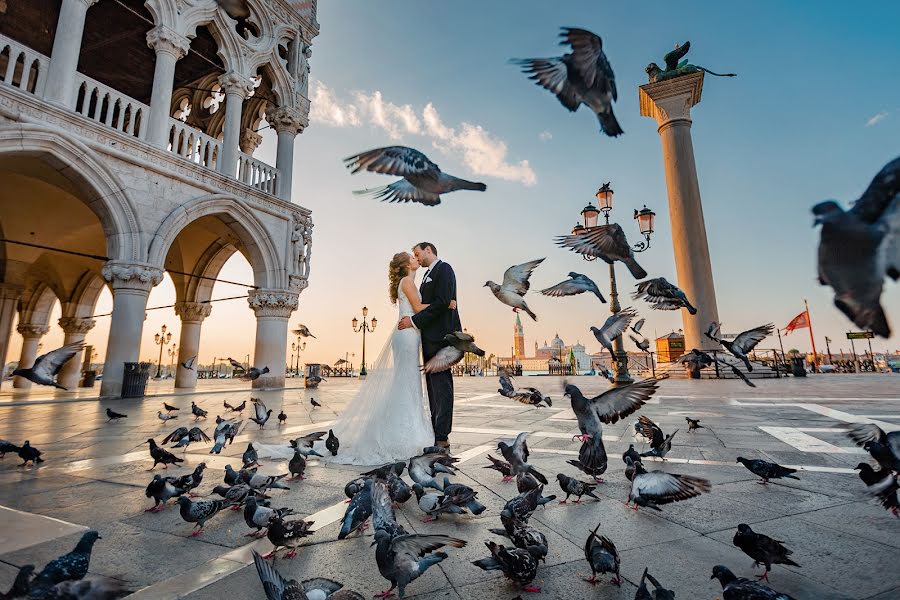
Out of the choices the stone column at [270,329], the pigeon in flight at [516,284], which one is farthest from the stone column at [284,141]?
the pigeon in flight at [516,284]

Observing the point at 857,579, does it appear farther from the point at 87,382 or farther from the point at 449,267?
the point at 87,382

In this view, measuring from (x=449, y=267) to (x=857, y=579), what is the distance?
3.84 meters

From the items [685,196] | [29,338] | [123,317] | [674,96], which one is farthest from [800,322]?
[29,338]

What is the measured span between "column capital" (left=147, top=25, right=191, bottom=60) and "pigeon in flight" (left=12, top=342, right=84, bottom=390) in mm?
13889

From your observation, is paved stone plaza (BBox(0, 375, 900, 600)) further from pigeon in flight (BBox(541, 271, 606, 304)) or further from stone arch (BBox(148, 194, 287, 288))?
stone arch (BBox(148, 194, 287, 288))

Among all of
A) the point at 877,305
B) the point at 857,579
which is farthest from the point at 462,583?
the point at 877,305

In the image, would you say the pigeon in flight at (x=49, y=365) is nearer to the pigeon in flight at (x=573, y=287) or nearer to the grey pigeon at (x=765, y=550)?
the pigeon in flight at (x=573, y=287)

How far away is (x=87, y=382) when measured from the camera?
69.6ft

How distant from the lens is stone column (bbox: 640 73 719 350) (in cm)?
1834

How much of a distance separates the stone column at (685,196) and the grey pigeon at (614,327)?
1621 centimetres

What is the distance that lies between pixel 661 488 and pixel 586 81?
2758mm

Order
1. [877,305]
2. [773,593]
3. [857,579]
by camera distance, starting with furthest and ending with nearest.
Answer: [857,579] < [773,593] < [877,305]

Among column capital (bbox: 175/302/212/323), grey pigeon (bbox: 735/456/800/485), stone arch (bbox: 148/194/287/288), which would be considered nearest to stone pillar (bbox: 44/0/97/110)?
stone arch (bbox: 148/194/287/288)

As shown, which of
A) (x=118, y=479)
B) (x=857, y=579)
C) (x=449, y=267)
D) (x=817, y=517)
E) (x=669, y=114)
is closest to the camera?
(x=857, y=579)
